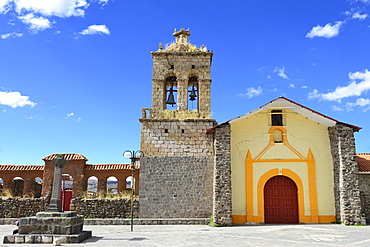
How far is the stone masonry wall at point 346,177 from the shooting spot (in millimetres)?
14148

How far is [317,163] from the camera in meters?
15.3

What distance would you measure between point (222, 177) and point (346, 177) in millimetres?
5271

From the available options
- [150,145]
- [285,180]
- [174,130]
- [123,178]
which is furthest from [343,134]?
[123,178]

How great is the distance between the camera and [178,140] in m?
16.5

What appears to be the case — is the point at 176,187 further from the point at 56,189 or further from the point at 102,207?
the point at 56,189

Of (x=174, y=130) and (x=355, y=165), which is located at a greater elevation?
(x=174, y=130)

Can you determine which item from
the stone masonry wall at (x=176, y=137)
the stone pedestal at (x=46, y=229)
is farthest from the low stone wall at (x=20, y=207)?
the stone pedestal at (x=46, y=229)

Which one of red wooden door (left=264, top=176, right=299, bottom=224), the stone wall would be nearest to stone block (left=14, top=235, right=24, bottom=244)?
red wooden door (left=264, top=176, right=299, bottom=224)

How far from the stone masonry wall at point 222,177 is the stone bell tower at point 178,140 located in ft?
4.81

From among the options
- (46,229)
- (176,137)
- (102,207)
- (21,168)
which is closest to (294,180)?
(176,137)

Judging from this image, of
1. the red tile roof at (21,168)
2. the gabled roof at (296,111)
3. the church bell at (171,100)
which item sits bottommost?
the red tile roof at (21,168)

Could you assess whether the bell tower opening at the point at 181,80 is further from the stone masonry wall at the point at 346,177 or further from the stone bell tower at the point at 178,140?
the stone masonry wall at the point at 346,177

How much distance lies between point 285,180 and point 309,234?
4310mm

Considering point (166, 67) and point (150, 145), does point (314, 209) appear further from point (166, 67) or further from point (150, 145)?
point (166, 67)
